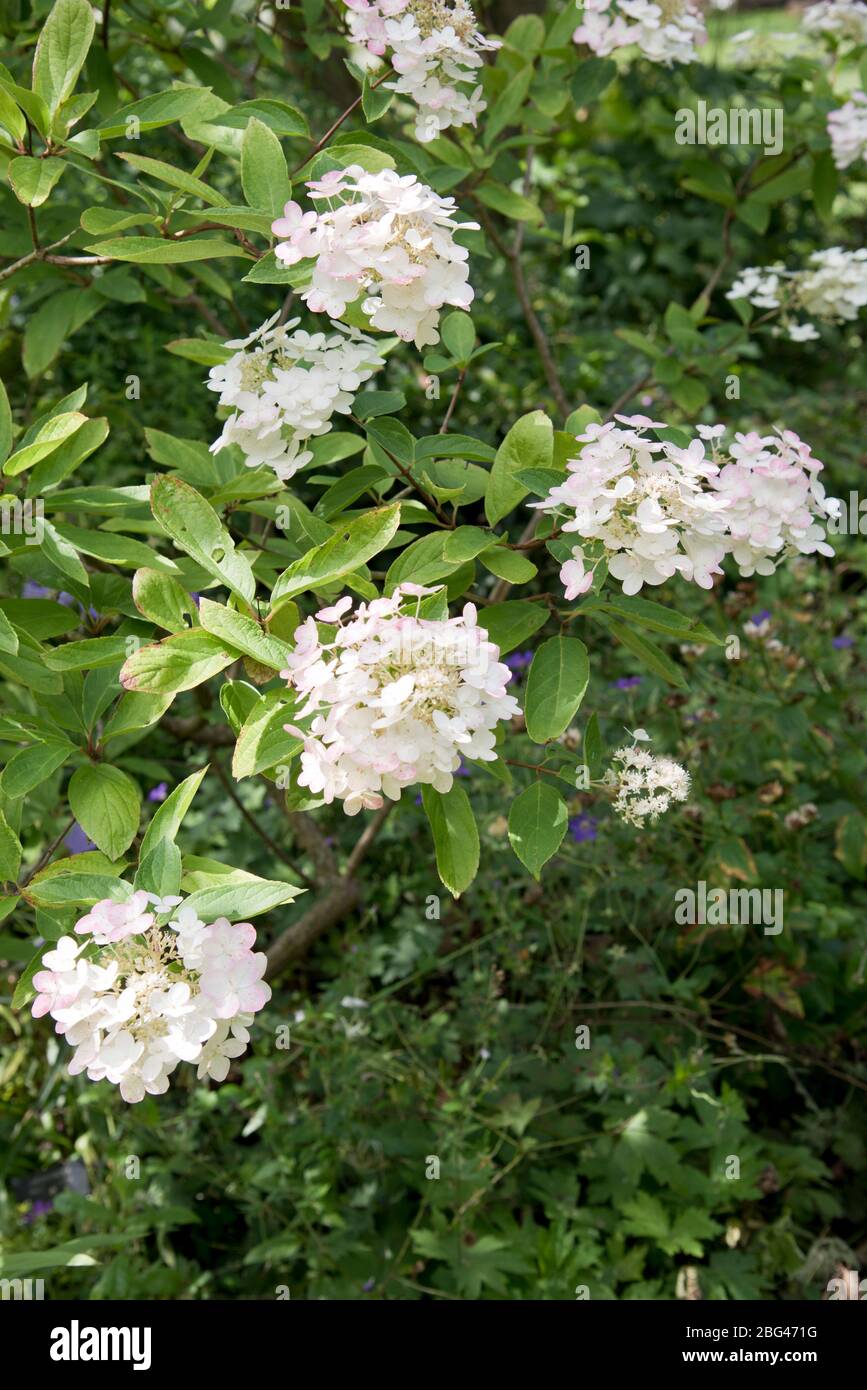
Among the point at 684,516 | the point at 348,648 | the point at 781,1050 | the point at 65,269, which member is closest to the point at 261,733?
the point at 348,648

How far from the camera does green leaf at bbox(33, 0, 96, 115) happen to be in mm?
1396

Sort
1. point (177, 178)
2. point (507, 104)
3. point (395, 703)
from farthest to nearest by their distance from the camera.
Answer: point (507, 104), point (177, 178), point (395, 703)

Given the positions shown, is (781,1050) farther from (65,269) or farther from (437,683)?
(65,269)

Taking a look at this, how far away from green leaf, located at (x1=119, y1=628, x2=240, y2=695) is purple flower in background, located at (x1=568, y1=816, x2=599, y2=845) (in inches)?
47.3

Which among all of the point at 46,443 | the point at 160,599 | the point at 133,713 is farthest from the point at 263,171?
the point at 133,713

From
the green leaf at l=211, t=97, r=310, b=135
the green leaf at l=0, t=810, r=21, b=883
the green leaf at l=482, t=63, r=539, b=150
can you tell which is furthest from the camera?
the green leaf at l=482, t=63, r=539, b=150

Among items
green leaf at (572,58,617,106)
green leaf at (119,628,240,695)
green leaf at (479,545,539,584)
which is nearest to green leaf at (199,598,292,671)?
green leaf at (119,628,240,695)

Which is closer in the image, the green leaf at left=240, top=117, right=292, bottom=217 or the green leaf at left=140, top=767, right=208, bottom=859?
the green leaf at left=140, top=767, right=208, bottom=859

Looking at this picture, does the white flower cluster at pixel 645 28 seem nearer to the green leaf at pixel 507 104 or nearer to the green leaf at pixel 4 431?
the green leaf at pixel 507 104

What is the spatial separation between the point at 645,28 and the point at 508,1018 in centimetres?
164

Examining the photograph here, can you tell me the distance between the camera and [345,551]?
120cm

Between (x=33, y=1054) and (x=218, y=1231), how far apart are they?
50 cm

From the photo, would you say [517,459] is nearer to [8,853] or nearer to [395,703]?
[395,703]

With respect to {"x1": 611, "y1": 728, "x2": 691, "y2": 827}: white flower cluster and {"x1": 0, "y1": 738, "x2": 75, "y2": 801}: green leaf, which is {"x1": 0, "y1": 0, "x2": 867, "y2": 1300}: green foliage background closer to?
{"x1": 0, "y1": 738, "x2": 75, "y2": 801}: green leaf
